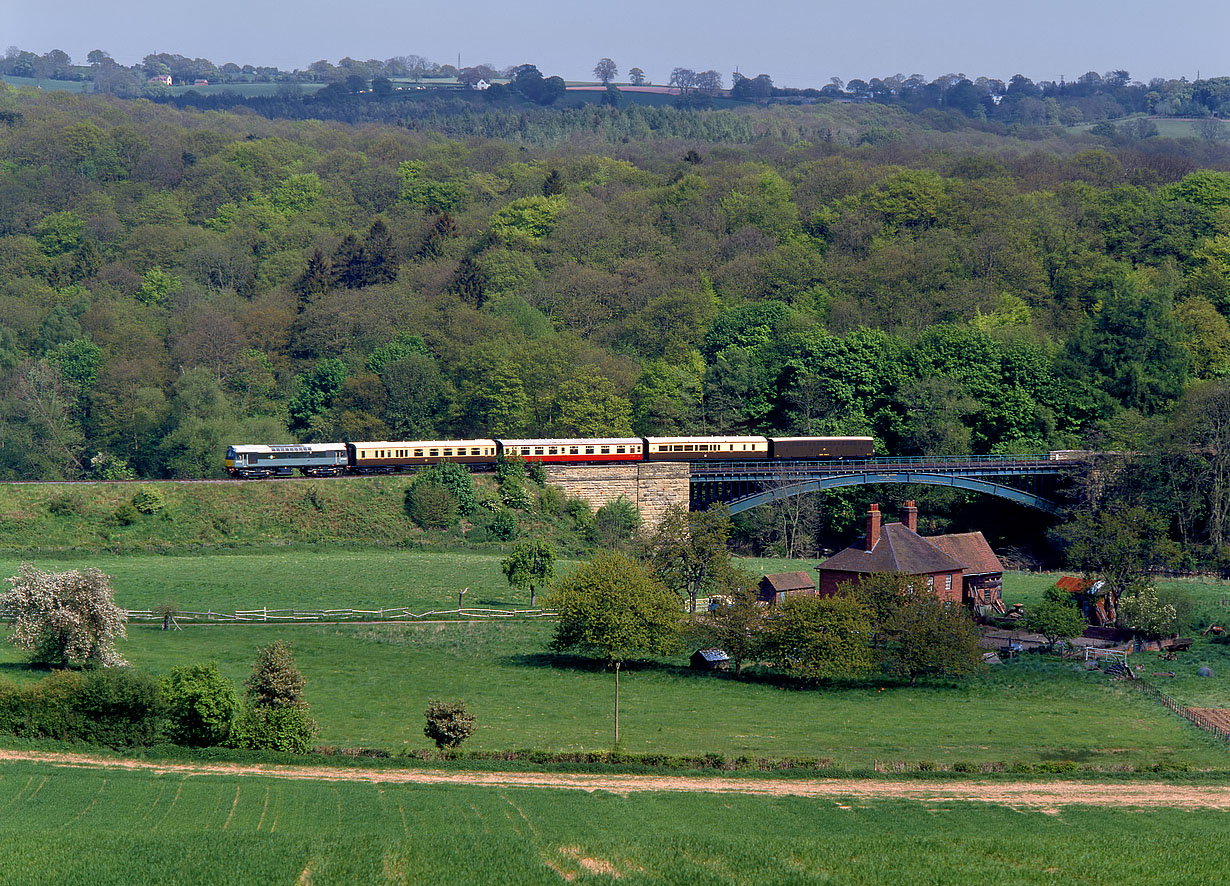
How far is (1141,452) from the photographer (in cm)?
8925

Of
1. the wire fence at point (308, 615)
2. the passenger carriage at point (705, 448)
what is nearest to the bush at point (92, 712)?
the wire fence at point (308, 615)

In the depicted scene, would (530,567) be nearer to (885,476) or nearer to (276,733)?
(276,733)

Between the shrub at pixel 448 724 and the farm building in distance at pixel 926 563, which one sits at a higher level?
the shrub at pixel 448 724

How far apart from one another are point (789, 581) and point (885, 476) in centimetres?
2187

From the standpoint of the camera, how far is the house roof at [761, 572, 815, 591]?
6969 centimetres

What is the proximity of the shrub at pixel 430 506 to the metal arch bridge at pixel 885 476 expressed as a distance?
15932 mm

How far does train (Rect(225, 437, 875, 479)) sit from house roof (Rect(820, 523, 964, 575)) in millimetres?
23014

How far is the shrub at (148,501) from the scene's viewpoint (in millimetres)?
81312

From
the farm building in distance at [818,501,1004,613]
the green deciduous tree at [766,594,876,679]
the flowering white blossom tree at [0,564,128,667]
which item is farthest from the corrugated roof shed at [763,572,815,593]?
the flowering white blossom tree at [0,564,128,667]

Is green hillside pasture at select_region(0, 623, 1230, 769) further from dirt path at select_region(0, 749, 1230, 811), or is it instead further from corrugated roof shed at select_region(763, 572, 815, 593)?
corrugated roof shed at select_region(763, 572, 815, 593)

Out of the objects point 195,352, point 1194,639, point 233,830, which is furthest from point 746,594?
point 195,352

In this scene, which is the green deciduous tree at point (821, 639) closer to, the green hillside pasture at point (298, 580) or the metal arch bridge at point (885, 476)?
the green hillside pasture at point (298, 580)

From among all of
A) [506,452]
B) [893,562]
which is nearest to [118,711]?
[893,562]

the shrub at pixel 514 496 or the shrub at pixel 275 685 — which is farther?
the shrub at pixel 514 496
